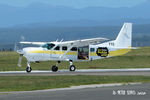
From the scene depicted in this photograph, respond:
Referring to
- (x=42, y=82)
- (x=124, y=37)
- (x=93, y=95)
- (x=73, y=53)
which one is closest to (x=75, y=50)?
(x=73, y=53)

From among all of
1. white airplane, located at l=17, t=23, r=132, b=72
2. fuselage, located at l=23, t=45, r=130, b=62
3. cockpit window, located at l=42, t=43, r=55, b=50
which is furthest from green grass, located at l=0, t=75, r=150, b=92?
cockpit window, located at l=42, t=43, r=55, b=50

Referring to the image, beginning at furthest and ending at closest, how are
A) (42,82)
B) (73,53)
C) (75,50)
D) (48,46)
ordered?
(75,50), (73,53), (48,46), (42,82)

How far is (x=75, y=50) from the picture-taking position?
156ft

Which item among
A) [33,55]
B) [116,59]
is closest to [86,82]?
[33,55]

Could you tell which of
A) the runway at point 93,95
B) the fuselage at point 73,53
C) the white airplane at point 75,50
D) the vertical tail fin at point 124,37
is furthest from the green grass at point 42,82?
the vertical tail fin at point 124,37

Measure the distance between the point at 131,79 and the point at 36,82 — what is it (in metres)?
6.47

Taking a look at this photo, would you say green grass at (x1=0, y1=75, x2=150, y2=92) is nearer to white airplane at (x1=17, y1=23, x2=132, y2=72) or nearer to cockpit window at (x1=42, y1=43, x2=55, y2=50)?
white airplane at (x1=17, y1=23, x2=132, y2=72)

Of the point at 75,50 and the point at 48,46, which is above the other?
the point at 48,46

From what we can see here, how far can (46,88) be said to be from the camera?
29.0 m

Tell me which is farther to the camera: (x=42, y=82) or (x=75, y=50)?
(x=75, y=50)

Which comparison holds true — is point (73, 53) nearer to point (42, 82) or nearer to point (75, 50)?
point (75, 50)

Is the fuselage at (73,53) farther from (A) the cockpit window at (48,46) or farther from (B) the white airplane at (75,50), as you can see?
(A) the cockpit window at (48,46)

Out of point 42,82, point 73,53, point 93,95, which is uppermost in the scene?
point 73,53

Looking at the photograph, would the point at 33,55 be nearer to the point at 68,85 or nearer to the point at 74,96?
the point at 68,85
